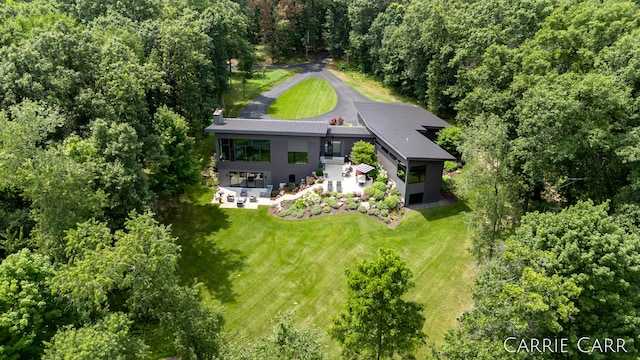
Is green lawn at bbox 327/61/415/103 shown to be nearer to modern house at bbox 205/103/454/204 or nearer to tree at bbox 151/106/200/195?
modern house at bbox 205/103/454/204

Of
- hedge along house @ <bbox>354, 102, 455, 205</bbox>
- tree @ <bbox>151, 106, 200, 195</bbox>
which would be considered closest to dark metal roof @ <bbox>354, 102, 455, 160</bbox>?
hedge along house @ <bbox>354, 102, 455, 205</bbox>

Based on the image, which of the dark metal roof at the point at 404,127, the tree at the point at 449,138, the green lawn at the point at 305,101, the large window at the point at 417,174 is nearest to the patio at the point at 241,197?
the dark metal roof at the point at 404,127

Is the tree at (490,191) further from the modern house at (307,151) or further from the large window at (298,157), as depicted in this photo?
the large window at (298,157)

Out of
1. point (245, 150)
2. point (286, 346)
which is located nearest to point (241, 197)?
point (245, 150)

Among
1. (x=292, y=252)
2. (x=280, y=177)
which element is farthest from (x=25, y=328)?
(x=280, y=177)

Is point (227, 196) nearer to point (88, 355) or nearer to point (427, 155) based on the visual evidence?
point (427, 155)

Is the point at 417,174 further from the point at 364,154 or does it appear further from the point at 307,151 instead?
the point at 307,151
